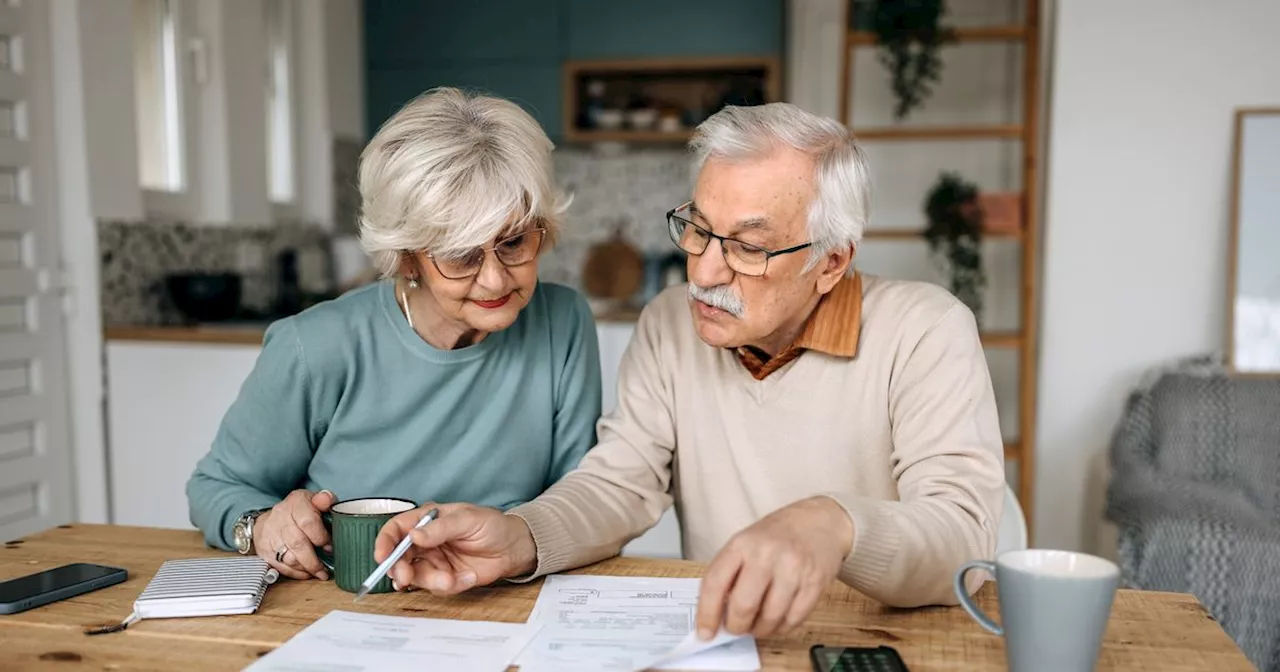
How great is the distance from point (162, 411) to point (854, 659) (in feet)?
8.37

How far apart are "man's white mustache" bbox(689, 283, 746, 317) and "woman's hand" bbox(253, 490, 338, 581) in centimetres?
52

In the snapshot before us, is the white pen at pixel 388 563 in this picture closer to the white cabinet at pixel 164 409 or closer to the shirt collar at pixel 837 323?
the shirt collar at pixel 837 323

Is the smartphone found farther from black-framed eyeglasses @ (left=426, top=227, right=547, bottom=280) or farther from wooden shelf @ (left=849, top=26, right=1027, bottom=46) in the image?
wooden shelf @ (left=849, top=26, right=1027, bottom=46)

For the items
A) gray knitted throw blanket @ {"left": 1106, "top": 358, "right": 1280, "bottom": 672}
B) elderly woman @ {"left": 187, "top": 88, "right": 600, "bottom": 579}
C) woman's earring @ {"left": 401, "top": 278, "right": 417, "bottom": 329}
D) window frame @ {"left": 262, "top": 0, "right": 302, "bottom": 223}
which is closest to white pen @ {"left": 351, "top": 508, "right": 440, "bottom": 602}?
elderly woman @ {"left": 187, "top": 88, "right": 600, "bottom": 579}

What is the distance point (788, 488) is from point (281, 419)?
696 mm

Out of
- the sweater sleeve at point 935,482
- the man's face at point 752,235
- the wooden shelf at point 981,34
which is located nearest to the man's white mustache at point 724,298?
the man's face at point 752,235

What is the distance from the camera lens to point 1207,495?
8.07 feet

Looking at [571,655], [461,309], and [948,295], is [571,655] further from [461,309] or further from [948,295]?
[948,295]

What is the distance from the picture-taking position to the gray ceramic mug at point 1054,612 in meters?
0.82

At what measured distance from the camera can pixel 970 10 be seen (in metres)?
4.02

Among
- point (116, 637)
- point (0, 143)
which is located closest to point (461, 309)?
point (116, 637)

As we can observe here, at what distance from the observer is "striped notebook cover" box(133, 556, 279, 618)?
105 centimetres

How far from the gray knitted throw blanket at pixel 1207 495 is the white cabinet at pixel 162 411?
232cm

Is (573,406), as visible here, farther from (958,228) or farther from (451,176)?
(958,228)
